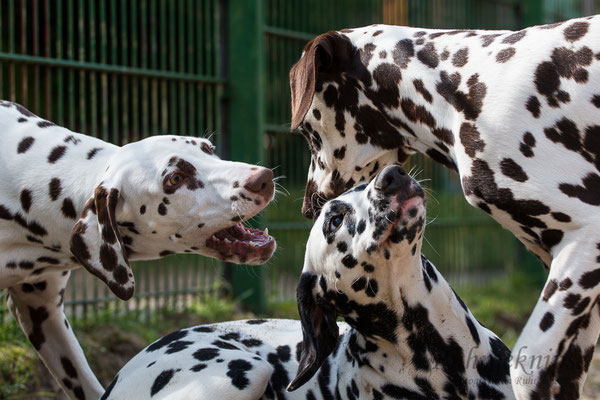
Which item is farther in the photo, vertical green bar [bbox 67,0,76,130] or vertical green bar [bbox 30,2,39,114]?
vertical green bar [bbox 67,0,76,130]

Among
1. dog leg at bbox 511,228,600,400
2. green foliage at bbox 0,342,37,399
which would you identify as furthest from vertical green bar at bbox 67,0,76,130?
dog leg at bbox 511,228,600,400

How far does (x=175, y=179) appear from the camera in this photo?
11.6 ft

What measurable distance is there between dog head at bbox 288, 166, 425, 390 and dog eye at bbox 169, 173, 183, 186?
67 cm

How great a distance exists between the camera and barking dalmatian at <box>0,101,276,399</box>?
11.3ft

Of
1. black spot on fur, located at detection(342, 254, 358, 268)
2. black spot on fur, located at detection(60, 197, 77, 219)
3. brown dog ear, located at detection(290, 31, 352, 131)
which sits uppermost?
brown dog ear, located at detection(290, 31, 352, 131)

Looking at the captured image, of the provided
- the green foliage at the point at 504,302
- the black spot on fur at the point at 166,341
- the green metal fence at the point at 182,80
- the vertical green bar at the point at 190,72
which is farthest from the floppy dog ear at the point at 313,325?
the green foliage at the point at 504,302

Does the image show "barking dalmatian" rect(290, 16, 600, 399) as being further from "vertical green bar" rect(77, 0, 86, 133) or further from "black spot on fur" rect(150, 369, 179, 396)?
"vertical green bar" rect(77, 0, 86, 133)

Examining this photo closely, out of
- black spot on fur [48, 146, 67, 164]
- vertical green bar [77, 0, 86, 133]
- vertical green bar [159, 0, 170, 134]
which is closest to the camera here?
black spot on fur [48, 146, 67, 164]

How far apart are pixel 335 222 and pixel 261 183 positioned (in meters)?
0.43

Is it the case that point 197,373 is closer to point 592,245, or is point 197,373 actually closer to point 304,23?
point 592,245

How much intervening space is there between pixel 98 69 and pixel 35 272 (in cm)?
257

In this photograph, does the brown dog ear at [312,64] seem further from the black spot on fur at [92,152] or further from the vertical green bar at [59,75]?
the vertical green bar at [59,75]

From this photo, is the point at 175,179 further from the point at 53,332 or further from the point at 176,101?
the point at 176,101

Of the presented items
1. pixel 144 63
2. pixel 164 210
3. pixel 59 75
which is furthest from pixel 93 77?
pixel 164 210
